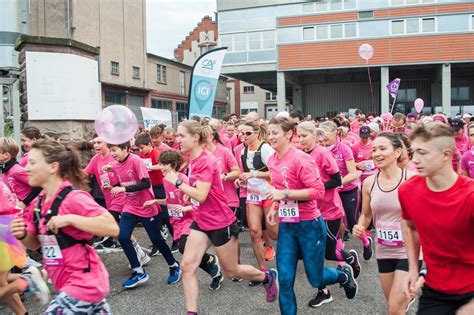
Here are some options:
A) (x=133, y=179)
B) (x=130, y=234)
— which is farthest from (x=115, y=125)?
(x=130, y=234)

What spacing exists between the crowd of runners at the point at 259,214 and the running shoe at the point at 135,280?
1.1 inches

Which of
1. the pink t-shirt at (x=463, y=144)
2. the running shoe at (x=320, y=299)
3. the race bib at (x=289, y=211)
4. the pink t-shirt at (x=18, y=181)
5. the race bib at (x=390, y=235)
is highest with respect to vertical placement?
the pink t-shirt at (x=463, y=144)

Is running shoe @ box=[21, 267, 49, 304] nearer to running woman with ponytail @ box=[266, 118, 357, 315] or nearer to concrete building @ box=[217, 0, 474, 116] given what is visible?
running woman with ponytail @ box=[266, 118, 357, 315]

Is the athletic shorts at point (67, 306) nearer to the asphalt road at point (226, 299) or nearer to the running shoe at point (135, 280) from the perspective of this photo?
the asphalt road at point (226, 299)

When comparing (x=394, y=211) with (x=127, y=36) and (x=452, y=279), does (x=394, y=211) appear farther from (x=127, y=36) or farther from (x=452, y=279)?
(x=127, y=36)

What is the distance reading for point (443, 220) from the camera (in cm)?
272

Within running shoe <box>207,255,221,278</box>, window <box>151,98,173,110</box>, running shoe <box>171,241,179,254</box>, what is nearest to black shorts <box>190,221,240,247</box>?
running shoe <box>207,255,221,278</box>

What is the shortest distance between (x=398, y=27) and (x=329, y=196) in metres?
26.8

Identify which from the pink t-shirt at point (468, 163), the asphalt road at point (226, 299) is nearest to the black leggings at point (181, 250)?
the asphalt road at point (226, 299)

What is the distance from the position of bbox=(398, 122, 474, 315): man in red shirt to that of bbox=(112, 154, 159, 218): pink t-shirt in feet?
12.3

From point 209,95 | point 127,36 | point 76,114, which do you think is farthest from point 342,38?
point 76,114

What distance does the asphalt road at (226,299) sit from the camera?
4.95m

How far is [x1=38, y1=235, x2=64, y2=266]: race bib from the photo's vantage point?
2.97m

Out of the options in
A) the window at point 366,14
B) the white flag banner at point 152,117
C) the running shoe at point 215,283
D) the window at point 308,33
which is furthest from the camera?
the window at point 308,33
